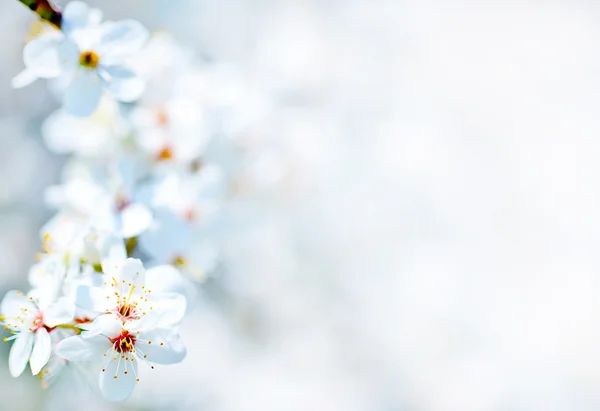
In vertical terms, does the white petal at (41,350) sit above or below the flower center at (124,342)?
below

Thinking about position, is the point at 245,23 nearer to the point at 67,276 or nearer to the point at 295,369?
the point at 295,369

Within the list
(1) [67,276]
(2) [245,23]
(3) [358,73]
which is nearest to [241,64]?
(2) [245,23]

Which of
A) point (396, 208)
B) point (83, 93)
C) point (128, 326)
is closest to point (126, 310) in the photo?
point (128, 326)

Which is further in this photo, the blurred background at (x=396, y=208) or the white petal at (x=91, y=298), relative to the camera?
the blurred background at (x=396, y=208)

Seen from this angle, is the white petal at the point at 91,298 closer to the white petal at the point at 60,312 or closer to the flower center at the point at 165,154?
the white petal at the point at 60,312

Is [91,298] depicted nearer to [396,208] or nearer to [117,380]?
[117,380]

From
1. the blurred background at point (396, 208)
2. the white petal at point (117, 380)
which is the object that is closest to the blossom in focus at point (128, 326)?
the white petal at point (117, 380)
